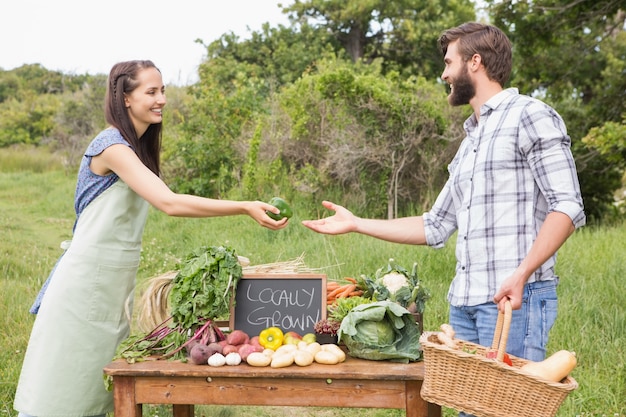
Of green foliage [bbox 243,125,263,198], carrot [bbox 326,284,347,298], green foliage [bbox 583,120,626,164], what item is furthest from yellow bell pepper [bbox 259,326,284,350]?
green foliage [bbox 243,125,263,198]

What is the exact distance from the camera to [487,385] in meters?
2.39

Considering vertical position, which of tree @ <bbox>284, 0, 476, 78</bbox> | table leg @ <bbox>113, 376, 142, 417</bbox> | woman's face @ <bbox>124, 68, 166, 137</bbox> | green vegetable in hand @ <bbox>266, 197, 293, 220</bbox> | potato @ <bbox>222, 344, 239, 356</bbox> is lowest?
table leg @ <bbox>113, 376, 142, 417</bbox>

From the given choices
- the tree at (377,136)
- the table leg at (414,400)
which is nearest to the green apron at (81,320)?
the table leg at (414,400)

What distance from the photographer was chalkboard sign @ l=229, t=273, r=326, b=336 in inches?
127

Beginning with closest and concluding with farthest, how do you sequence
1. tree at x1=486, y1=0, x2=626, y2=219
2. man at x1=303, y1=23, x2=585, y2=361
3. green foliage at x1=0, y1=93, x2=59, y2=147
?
man at x1=303, y1=23, x2=585, y2=361 < tree at x1=486, y1=0, x2=626, y2=219 < green foliage at x1=0, y1=93, x2=59, y2=147

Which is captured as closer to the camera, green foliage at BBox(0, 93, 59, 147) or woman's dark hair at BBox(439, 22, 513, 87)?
woman's dark hair at BBox(439, 22, 513, 87)

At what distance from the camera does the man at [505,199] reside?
8.73 ft

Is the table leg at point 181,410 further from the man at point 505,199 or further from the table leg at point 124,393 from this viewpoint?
the man at point 505,199

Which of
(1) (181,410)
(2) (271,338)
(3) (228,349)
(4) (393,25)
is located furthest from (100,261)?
(4) (393,25)

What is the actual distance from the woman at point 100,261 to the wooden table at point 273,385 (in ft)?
1.30

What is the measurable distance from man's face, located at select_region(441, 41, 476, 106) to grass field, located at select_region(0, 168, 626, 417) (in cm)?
245

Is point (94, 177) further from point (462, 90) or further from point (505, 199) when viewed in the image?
point (505, 199)

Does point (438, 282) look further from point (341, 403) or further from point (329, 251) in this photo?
point (341, 403)

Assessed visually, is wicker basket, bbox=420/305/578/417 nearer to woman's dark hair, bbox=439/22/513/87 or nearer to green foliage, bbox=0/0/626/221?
woman's dark hair, bbox=439/22/513/87
